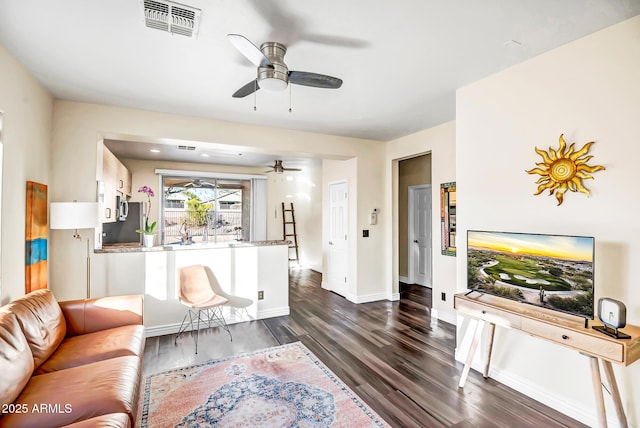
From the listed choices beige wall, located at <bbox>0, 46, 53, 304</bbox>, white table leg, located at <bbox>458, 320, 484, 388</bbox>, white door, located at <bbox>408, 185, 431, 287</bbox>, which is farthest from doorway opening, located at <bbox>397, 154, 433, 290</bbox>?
beige wall, located at <bbox>0, 46, 53, 304</bbox>

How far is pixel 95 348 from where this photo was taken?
2230mm

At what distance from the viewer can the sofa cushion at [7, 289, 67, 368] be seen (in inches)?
78.4

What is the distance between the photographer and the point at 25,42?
2164 millimetres

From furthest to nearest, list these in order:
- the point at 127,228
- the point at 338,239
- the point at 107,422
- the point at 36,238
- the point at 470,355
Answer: the point at 127,228 < the point at 338,239 < the point at 36,238 < the point at 470,355 < the point at 107,422

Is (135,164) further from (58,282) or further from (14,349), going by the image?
(14,349)

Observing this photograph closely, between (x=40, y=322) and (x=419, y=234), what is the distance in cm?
572

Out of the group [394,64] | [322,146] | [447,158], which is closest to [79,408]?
[394,64]

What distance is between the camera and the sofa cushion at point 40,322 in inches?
78.4

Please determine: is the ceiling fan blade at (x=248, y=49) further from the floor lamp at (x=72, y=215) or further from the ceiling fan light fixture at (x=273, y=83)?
the floor lamp at (x=72, y=215)

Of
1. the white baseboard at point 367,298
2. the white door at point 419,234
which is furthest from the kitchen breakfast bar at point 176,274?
the white door at point 419,234

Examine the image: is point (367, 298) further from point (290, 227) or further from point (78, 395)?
point (78, 395)

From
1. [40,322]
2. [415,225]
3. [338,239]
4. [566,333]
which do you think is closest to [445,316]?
[338,239]

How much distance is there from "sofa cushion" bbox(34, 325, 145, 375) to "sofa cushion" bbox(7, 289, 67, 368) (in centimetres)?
6

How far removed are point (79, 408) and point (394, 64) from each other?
117 inches
